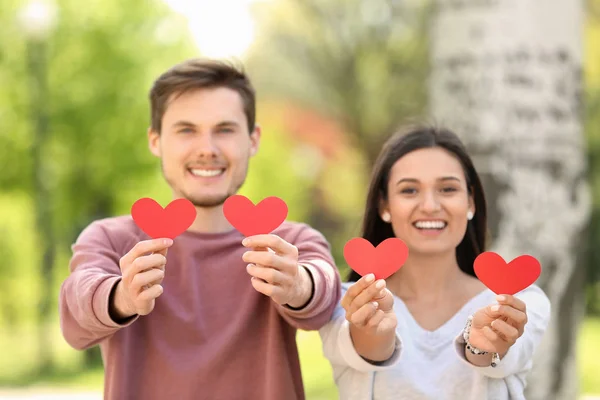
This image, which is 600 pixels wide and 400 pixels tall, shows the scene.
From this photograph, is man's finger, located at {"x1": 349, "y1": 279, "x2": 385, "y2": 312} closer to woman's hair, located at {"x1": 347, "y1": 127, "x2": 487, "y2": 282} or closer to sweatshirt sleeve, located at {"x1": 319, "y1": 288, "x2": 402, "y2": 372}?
sweatshirt sleeve, located at {"x1": 319, "y1": 288, "x2": 402, "y2": 372}

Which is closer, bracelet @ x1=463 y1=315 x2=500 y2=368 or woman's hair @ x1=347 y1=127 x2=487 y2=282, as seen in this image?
bracelet @ x1=463 y1=315 x2=500 y2=368

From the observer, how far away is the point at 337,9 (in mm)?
14609

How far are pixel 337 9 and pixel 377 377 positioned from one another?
1295 cm

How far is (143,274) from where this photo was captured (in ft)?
6.62

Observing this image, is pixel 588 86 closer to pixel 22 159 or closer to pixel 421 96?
pixel 421 96

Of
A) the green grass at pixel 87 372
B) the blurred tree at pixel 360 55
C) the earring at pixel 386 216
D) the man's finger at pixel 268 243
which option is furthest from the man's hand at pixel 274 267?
the blurred tree at pixel 360 55

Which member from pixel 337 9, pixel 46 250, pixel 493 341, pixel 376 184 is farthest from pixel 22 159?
pixel 493 341

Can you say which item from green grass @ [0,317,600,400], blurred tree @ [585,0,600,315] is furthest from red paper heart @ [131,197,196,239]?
blurred tree @ [585,0,600,315]

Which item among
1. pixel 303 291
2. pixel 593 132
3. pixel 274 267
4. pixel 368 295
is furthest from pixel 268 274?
pixel 593 132

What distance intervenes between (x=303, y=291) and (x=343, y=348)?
28 cm

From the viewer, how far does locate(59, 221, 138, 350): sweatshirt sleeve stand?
2156 mm

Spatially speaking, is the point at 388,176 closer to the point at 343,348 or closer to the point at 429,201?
the point at 429,201

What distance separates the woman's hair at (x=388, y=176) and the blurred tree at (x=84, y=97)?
7.14 meters

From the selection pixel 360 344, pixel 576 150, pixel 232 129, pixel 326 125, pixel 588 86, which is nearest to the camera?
pixel 360 344
